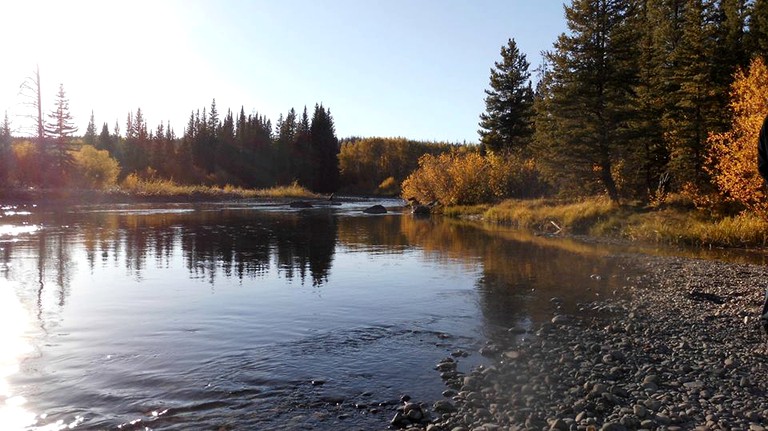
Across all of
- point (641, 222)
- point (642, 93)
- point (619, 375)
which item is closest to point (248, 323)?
point (619, 375)

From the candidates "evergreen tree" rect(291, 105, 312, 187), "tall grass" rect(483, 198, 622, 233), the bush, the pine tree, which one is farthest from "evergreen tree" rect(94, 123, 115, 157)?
"tall grass" rect(483, 198, 622, 233)

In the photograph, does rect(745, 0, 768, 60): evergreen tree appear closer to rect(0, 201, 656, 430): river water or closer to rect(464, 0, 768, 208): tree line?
rect(464, 0, 768, 208): tree line

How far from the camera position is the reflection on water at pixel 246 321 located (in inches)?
310

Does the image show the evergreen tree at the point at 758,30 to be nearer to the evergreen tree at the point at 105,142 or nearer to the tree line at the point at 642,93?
the tree line at the point at 642,93

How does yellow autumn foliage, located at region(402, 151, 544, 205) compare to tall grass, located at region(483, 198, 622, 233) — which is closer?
tall grass, located at region(483, 198, 622, 233)

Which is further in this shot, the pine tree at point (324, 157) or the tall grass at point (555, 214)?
the pine tree at point (324, 157)

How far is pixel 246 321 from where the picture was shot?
12.7 metres

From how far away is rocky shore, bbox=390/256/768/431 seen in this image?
7078 millimetres

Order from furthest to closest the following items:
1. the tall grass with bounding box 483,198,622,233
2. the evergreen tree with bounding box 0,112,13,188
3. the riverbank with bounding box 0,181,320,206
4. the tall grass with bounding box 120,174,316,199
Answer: the tall grass with bounding box 120,174,316,199 → the evergreen tree with bounding box 0,112,13,188 → the riverbank with bounding box 0,181,320,206 → the tall grass with bounding box 483,198,622,233

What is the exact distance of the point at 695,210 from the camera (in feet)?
104

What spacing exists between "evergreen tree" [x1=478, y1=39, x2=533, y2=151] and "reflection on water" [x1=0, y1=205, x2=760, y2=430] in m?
36.9

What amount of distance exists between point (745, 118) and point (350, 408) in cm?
2540

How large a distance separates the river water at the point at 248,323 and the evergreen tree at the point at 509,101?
3737 centimetres

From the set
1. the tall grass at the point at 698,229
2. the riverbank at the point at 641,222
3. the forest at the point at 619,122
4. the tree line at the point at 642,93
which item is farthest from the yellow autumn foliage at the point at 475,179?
the tall grass at the point at 698,229
